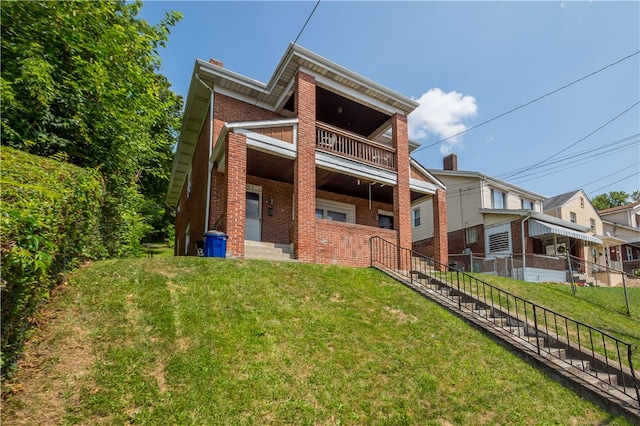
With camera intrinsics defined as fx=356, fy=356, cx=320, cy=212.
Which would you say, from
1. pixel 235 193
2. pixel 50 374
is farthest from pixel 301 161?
pixel 50 374

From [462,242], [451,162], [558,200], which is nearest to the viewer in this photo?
[462,242]

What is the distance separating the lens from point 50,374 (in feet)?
13.0

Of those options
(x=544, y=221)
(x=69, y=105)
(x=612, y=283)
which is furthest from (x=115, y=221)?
(x=612, y=283)

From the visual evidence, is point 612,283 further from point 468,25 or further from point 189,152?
point 189,152

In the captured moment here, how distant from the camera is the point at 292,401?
13.7 ft

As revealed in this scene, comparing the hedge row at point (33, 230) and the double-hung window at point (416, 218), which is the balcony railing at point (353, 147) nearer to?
the hedge row at point (33, 230)

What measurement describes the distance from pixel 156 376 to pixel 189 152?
1490 centimetres

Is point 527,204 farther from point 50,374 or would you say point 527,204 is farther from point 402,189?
point 50,374

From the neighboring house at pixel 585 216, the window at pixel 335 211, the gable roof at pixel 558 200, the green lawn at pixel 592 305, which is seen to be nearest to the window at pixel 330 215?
the window at pixel 335 211

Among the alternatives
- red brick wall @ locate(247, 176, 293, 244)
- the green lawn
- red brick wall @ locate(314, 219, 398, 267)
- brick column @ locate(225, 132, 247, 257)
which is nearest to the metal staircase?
the green lawn

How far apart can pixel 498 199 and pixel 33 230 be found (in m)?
25.4

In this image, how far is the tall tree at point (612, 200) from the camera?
53125 mm

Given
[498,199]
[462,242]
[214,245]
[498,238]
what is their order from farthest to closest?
1. [498,199]
2. [462,242]
3. [498,238]
4. [214,245]

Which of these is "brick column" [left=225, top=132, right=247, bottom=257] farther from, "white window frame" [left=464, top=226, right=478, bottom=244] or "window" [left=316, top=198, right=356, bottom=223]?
"white window frame" [left=464, top=226, right=478, bottom=244]
